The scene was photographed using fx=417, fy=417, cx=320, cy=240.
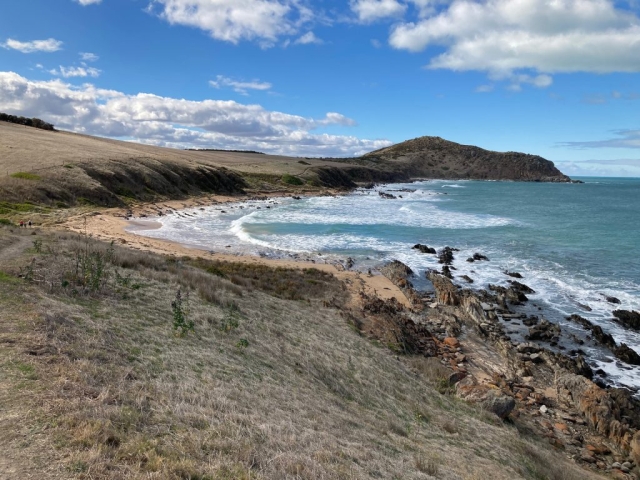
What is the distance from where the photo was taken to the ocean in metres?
24.1

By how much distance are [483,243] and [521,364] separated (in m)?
24.7

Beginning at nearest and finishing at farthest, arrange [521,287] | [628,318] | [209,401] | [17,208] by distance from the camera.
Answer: [209,401]
[628,318]
[521,287]
[17,208]

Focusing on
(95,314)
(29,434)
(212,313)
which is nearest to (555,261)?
(212,313)

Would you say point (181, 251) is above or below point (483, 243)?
below

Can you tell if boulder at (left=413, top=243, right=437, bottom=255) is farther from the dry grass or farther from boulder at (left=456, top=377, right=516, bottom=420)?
boulder at (left=456, top=377, right=516, bottom=420)

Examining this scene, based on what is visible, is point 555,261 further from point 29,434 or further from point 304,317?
point 29,434

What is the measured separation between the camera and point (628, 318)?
2120 centimetres

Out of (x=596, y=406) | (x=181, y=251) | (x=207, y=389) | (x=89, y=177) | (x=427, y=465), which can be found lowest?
(x=596, y=406)

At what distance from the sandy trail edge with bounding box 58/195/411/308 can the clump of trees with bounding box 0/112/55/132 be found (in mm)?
53552

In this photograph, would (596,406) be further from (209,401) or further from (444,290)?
(209,401)

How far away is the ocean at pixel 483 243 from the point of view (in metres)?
24.1

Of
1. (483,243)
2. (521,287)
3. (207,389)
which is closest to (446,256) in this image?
(521,287)

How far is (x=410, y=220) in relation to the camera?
53.5 metres

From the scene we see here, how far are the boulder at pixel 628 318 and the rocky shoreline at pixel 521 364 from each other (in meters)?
0.05
